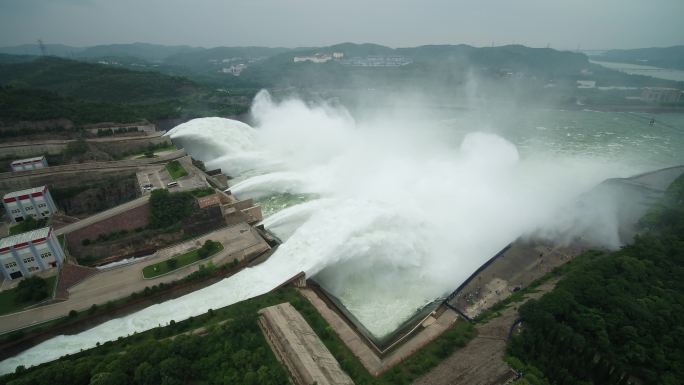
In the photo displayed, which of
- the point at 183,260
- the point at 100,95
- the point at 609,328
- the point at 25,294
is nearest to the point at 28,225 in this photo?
the point at 25,294

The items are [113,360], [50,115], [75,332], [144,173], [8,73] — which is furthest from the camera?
[8,73]

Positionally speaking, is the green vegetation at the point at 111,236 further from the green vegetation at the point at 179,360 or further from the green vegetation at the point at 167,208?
the green vegetation at the point at 179,360

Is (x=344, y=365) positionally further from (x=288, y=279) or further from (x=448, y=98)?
(x=448, y=98)

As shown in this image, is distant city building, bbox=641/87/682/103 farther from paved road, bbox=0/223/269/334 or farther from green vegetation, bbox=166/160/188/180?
green vegetation, bbox=166/160/188/180

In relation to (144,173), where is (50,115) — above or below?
above

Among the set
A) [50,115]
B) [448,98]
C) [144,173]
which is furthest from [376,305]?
[448,98]
